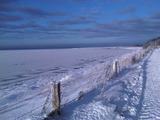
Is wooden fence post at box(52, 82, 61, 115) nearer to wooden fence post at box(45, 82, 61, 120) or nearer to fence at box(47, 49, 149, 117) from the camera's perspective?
wooden fence post at box(45, 82, 61, 120)

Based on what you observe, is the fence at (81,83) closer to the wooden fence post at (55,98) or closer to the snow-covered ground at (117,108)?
the snow-covered ground at (117,108)

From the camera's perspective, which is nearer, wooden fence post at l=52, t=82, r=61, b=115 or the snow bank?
wooden fence post at l=52, t=82, r=61, b=115

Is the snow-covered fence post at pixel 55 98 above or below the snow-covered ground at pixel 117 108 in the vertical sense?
above

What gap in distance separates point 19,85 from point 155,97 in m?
7.74

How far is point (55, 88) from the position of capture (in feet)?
16.1

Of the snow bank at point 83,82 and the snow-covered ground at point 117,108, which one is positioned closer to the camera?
the snow-covered ground at point 117,108

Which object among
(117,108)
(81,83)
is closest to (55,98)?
(117,108)

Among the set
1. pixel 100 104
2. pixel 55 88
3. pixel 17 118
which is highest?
pixel 55 88

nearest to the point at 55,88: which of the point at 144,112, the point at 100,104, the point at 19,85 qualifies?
the point at 100,104

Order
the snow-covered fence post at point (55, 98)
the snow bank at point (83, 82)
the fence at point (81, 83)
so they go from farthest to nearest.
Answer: the snow bank at point (83, 82) < the fence at point (81, 83) < the snow-covered fence post at point (55, 98)

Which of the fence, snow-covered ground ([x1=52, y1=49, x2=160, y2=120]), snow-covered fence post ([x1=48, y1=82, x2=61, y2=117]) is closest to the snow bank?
the fence

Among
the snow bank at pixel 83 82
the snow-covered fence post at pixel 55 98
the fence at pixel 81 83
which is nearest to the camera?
the snow-covered fence post at pixel 55 98

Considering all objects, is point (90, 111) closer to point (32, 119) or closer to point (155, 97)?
point (32, 119)

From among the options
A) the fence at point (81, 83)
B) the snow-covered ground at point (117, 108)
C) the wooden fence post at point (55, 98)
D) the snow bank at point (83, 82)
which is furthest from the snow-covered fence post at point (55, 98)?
the snow bank at point (83, 82)
